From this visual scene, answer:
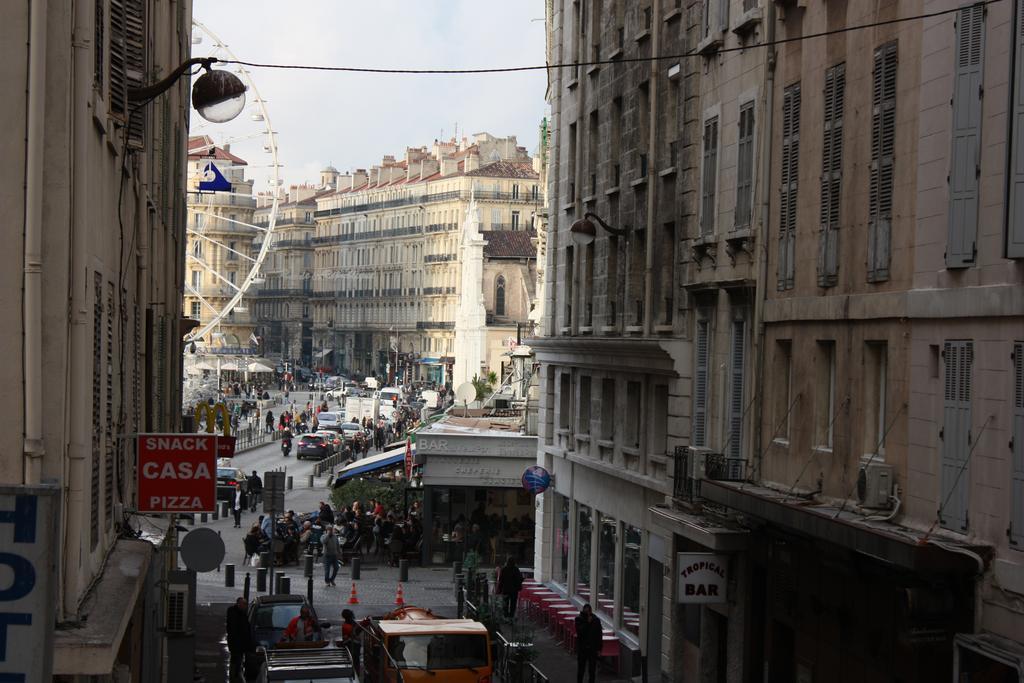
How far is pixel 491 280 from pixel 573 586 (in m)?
109

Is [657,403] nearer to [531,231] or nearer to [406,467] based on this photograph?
[406,467]

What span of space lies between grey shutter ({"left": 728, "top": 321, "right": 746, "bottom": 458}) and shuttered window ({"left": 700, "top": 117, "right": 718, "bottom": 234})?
2.10 metres

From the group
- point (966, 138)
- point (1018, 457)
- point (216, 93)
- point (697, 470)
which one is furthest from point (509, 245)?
point (216, 93)

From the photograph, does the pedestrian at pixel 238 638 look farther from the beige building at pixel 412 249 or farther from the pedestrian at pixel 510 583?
the beige building at pixel 412 249

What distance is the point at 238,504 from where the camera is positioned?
56375mm

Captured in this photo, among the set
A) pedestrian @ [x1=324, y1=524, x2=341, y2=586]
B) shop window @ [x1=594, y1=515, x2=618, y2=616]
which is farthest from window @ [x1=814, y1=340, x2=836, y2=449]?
pedestrian @ [x1=324, y1=524, x2=341, y2=586]

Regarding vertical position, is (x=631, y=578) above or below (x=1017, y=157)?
below

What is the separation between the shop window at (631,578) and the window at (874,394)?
469 inches

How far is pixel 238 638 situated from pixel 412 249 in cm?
14418

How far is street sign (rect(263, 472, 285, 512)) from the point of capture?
30656mm

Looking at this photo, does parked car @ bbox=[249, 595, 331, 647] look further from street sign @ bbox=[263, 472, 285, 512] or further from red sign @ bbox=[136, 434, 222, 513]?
red sign @ bbox=[136, 434, 222, 513]

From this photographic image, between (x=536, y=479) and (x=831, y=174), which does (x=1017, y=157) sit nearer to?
(x=831, y=174)

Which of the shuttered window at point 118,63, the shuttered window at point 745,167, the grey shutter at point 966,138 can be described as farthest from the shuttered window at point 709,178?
the shuttered window at point 118,63

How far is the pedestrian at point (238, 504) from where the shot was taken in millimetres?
52781
